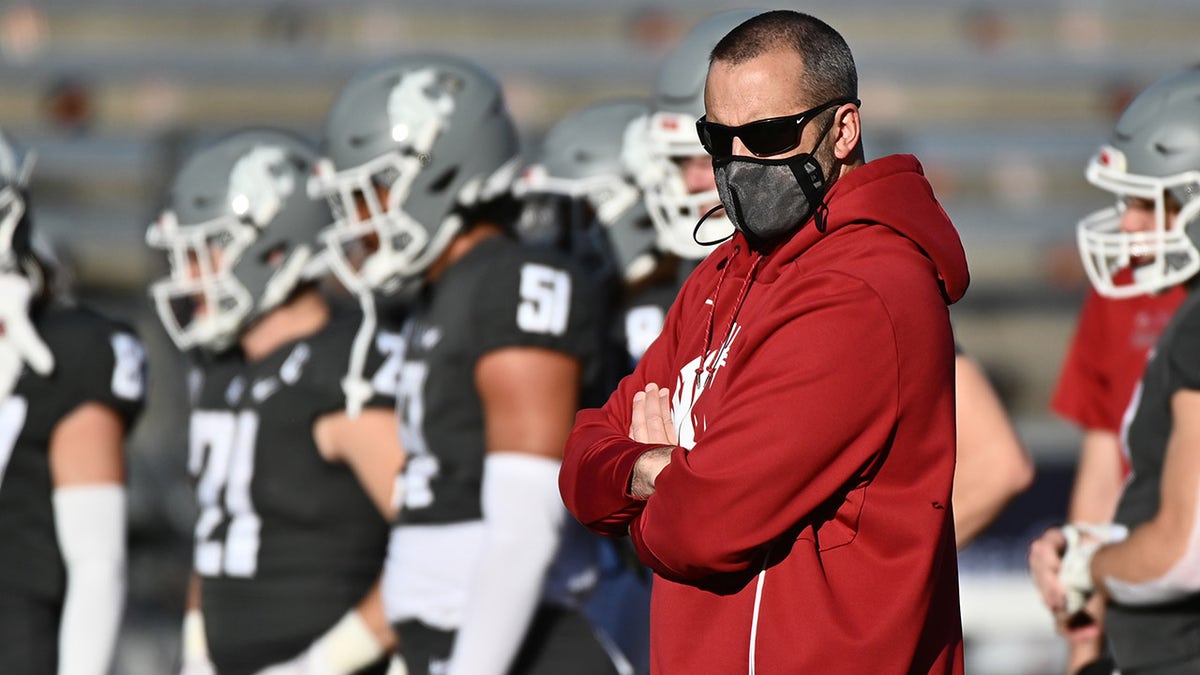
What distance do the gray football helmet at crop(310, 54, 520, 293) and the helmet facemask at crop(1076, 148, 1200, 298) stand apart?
123cm

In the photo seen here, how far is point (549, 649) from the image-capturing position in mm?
2979

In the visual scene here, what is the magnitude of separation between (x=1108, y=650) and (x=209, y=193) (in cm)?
226

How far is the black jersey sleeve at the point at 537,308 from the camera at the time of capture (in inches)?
115

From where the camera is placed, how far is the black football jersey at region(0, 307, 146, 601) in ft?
11.0

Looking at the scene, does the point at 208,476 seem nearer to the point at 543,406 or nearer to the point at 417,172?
the point at 417,172

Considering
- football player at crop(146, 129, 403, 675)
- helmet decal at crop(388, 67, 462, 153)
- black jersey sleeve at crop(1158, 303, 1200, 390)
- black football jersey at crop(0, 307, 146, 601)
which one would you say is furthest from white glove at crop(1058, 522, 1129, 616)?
black football jersey at crop(0, 307, 146, 601)

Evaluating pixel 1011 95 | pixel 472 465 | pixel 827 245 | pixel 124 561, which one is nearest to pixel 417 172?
pixel 472 465

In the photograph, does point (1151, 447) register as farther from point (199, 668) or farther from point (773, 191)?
point (199, 668)

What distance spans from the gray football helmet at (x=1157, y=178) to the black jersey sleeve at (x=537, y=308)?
39.7 inches

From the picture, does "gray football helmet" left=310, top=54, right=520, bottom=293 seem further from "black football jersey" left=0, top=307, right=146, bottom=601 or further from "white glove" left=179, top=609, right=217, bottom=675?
"white glove" left=179, top=609, right=217, bottom=675

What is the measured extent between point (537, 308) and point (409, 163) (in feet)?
2.10

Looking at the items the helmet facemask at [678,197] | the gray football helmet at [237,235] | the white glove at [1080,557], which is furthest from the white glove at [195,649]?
the white glove at [1080,557]

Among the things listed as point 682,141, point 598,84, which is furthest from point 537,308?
point 598,84

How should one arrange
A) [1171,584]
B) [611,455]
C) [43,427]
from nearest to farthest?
[611,455] → [1171,584] → [43,427]
